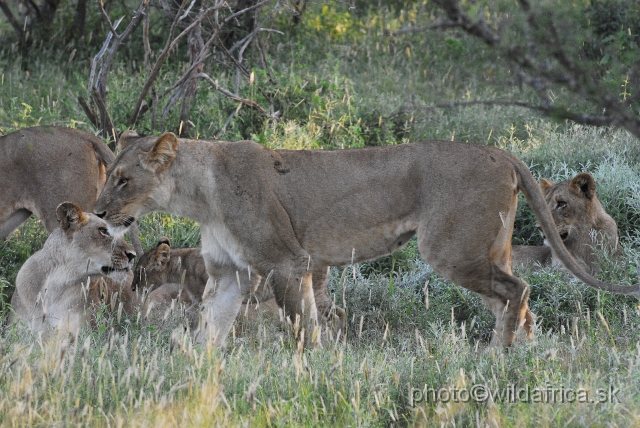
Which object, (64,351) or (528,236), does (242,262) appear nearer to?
(64,351)

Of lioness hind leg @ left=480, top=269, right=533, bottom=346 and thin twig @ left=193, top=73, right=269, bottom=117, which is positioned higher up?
thin twig @ left=193, top=73, right=269, bottom=117

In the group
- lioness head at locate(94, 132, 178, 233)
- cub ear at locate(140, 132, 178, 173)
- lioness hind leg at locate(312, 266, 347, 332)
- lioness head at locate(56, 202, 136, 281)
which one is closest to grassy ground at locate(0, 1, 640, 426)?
lioness hind leg at locate(312, 266, 347, 332)

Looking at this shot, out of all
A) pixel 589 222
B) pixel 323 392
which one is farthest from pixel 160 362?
pixel 589 222

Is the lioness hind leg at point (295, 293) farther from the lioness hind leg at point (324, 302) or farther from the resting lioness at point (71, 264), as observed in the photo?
the resting lioness at point (71, 264)

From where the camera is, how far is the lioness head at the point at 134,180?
5.92 metres

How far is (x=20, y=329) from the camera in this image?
18.7ft

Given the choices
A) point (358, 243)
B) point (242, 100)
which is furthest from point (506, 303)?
point (242, 100)

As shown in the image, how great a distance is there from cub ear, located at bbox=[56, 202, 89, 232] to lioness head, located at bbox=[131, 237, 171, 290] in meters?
1.20

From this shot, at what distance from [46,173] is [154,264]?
46.1 inches

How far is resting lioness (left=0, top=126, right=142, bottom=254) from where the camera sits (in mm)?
6859

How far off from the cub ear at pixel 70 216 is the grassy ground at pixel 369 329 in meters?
0.60

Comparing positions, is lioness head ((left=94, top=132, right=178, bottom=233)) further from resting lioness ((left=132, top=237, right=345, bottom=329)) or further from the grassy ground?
resting lioness ((left=132, top=237, right=345, bottom=329))

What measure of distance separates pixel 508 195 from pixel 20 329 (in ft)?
9.71

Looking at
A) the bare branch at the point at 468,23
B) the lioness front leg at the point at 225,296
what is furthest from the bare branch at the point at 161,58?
the bare branch at the point at 468,23
